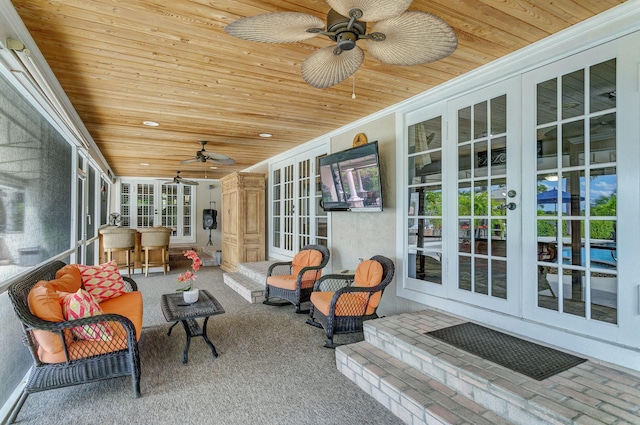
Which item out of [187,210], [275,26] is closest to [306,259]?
[275,26]

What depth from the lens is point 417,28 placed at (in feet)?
5.07

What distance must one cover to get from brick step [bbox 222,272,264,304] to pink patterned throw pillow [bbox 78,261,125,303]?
176 cm

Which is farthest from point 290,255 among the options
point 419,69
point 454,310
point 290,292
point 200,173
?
point 200,173

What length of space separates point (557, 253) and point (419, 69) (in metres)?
1.83

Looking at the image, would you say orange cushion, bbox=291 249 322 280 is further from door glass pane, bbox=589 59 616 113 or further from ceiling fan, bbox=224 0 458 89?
door glass pane, bbox=589 59 616 113

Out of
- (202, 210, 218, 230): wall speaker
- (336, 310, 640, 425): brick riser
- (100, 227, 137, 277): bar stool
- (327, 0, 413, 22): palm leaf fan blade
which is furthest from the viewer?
(202, 210, 218, 230): wall speaker

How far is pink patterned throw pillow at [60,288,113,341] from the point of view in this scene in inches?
89.4

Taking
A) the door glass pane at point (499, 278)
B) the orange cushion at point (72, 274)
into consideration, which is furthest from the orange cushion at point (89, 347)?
the door glass pane at point (499, 278)

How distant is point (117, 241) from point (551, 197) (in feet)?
23.6

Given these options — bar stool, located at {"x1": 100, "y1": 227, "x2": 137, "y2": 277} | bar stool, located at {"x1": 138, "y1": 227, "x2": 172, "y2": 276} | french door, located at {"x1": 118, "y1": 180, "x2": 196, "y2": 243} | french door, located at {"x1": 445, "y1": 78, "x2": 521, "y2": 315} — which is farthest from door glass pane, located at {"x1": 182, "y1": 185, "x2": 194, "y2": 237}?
french door, located at {"x1": 445, "y1": 78, "x2": 521, "y2": 315}

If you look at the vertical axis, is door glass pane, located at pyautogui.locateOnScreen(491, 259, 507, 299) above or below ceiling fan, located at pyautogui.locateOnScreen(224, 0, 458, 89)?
below

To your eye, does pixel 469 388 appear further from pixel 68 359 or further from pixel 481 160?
pixel 68 359

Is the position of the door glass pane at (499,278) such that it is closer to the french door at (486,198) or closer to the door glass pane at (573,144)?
the french door at (486,198)

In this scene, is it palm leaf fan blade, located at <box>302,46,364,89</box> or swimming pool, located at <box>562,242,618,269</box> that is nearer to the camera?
palm leaf fan blade, located at <box>302,46,364,89</box>
